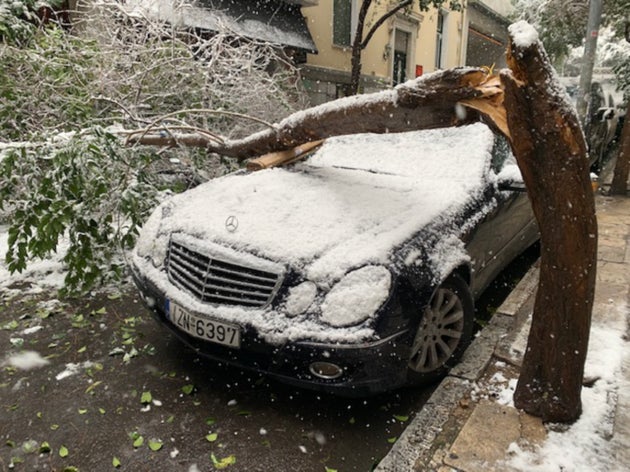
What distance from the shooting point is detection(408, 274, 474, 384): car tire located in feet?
8.74

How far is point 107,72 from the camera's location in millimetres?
5168

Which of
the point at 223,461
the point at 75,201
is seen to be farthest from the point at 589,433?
the point at 75,201

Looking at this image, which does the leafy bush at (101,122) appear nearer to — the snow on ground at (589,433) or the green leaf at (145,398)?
the green leaf at (145,398)

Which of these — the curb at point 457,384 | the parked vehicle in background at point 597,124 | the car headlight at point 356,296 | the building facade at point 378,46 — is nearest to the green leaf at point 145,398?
the car headlight at point 356,296

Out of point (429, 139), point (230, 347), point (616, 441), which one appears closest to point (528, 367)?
point (616, 441)

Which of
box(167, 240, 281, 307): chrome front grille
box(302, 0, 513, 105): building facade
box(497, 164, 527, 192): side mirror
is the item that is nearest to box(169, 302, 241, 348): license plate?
box(167, 240, 281, 307): chrome front grille

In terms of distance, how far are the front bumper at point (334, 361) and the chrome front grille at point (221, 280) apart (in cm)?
20

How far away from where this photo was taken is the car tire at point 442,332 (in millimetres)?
2664

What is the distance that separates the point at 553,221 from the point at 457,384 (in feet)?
3.68

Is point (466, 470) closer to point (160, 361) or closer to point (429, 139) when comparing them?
point (160, 361)

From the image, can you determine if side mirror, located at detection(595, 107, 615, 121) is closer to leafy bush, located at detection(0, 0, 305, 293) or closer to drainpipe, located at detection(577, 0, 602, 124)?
drainpipe, located at detection(577, 0, 602, 124)

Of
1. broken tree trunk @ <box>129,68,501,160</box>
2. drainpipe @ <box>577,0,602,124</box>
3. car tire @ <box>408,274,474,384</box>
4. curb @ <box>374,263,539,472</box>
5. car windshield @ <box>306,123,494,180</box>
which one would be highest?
drainpipe @ <box>577,0,602,124</box>

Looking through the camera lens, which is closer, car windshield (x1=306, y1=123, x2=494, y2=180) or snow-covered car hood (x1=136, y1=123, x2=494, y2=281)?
snow-covered car hood (x1=136, y1=123, x2=494, y2=281)

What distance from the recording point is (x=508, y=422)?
94.0 inches
